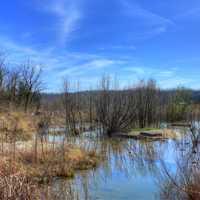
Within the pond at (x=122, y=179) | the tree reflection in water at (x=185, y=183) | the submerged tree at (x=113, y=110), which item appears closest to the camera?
the tree reflection in water at (x=185, y=183)

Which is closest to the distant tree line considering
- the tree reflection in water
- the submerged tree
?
the submerged tree

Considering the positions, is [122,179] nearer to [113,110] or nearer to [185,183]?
[185,183]

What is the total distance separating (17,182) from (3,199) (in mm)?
382

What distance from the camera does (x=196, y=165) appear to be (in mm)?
6703

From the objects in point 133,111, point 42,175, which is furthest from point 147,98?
point 42,175

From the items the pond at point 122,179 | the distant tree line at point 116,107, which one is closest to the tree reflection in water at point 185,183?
the pond at point 122,179

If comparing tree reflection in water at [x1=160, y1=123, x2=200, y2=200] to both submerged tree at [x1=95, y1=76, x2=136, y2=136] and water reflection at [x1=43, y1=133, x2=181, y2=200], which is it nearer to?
water reflection at [x1=43, y1=133, x2=181, y2=200]

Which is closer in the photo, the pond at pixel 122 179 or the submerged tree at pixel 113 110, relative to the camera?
the pond at pixel 122 179

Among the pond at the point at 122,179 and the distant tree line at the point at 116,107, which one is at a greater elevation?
the distant tree line at the point at 116,107

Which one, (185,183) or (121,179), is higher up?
(185,183)

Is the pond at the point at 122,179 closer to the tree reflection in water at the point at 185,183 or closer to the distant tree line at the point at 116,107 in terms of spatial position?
the tree reflection in water at the point at 185,183

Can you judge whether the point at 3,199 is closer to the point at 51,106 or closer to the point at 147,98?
the point at 147,98

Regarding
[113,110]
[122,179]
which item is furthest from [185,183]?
[113,110]

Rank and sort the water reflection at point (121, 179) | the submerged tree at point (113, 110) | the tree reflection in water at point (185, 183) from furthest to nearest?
the submerged tree at point (113, 110), the water reflection at point (121, 179), the tree reflection in water at point (185, 183)
